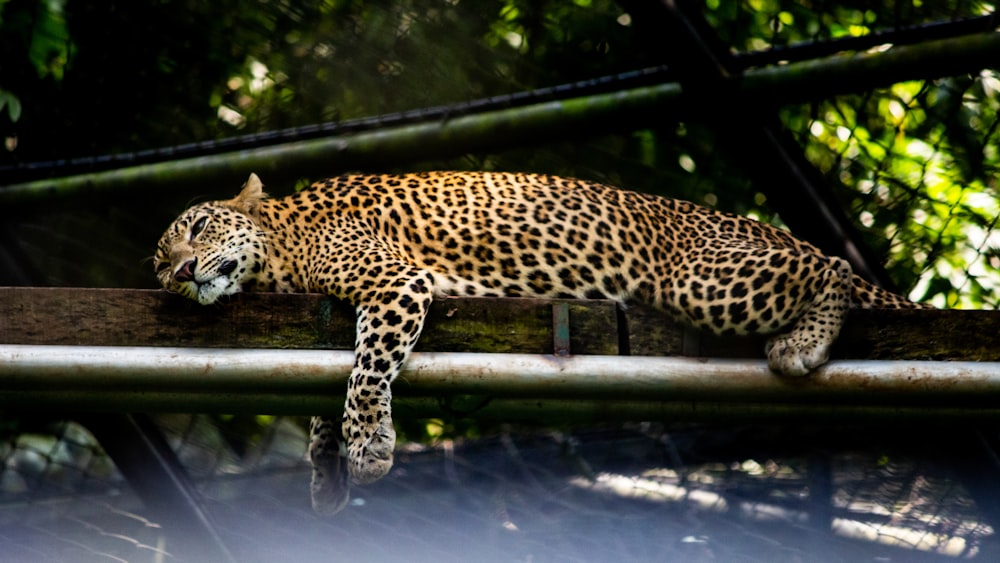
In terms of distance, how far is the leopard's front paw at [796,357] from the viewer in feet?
11.1

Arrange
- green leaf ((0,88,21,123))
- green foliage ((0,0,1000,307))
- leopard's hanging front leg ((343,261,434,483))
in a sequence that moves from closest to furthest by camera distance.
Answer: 1. leopard's hanging front leg ((343,261,434,483))
2. green leaf ((0,88,21,123))
3. green foliage ((0,0,1000,307))

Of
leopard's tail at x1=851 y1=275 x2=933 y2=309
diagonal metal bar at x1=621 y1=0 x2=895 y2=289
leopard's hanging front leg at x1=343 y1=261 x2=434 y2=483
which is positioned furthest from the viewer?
diagonal metal bar at x1=621 y1=0 x2=895 y2=289

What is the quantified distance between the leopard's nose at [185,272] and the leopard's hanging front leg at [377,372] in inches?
22.4

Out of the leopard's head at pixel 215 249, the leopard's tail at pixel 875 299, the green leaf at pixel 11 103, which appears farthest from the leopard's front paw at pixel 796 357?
the green leaf at pixel 11 103

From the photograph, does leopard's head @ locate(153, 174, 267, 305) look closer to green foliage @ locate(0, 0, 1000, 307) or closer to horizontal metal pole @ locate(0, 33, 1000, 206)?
horizontal metal pole @ locate(0, 33, 1000, 206)

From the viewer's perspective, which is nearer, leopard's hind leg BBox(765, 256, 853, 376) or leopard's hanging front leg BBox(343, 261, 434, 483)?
leopard's hind leg BBox(765, 256, 853, 376)

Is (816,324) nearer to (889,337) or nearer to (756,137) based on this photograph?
(889,337)

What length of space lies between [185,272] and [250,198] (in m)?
0.77

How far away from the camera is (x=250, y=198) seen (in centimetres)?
444

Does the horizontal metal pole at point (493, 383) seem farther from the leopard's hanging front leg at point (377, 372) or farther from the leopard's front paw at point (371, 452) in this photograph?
the leopard's front paw at point (371, 452)

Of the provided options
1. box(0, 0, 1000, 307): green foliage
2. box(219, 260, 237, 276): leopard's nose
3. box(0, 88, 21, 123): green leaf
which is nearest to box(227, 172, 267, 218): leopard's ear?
box(219, 260, 237, 276): leopard's nose

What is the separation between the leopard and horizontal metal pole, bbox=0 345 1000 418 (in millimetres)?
170

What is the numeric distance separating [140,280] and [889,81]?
3.83 meters

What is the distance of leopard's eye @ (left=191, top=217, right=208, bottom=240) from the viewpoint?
4.14m
